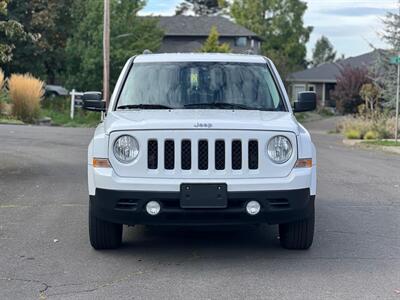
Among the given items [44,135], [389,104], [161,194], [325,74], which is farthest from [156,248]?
[325,74]

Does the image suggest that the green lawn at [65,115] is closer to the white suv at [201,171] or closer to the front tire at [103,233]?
the front tire at [103,233]

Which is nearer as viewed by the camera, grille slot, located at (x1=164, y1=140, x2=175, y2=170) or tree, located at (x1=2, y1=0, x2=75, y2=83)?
grille slot, located at (x1=164, y1=140, x2=175, y2=170)

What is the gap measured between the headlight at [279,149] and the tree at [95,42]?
35.2m

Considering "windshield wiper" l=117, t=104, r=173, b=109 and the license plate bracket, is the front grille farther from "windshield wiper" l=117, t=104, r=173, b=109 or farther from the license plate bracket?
"windshield wiper" l=117, t=104, r=173, b=109

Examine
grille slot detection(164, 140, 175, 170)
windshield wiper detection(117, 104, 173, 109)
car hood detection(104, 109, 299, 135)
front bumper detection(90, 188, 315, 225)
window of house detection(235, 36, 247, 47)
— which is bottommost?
front bumper detection(90, 188, 315, 225)

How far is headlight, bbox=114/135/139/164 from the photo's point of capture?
6.27 m

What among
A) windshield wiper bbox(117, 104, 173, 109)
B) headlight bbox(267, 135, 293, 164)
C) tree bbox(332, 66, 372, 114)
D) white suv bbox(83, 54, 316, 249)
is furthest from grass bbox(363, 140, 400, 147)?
tree bbox(332, 66, 372, 114)

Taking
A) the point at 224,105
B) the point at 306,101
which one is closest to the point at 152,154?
the point at 224,105

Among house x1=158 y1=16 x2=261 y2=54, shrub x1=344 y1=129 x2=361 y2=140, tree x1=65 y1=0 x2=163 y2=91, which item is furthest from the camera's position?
house x1=158 y1=16 x2=261 y2=54

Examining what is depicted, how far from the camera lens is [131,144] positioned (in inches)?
248

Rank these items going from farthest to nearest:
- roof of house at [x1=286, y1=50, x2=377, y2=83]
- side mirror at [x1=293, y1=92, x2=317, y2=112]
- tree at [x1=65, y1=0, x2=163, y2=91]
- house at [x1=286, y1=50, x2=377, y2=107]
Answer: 1. house at [x1=286, y1=50, x2=377, y2=107]
2. roof of house at [x1=286, y1=50, x2=377, y2=83]
3. tree at [x1=65, y1=0, x2=163, y2=91]
4. side mirror at [x1=293, y1=92, x2=317, y2=112]

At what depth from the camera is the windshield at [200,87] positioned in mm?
7305

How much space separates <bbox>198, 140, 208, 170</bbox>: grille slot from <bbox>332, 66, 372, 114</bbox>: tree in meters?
35.9

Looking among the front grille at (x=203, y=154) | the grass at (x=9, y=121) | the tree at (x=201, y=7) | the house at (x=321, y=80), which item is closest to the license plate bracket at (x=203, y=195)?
the front grille at (x=203, y=154)
